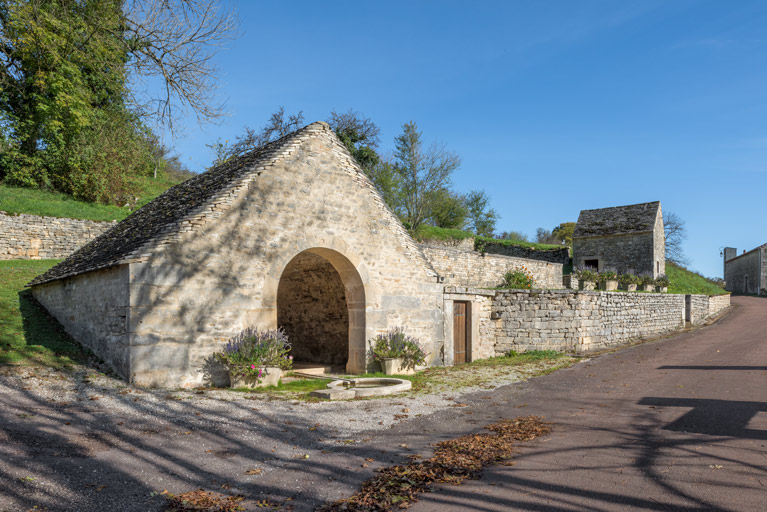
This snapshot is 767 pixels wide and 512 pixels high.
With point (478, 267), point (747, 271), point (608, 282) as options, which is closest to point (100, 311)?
point (478, 267)

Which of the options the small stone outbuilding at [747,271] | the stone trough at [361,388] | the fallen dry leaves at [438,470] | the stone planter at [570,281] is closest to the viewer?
the fallen dry leaves at [438,470]

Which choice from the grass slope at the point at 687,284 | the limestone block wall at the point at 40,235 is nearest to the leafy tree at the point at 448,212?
the grass slope at the point at 687,284

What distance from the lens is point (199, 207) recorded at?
9180mm

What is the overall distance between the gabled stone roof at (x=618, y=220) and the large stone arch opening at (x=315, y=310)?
24000 mm

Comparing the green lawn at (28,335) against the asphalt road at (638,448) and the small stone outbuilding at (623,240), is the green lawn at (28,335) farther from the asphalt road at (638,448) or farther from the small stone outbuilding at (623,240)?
the small stone outbuilding at (623,240)

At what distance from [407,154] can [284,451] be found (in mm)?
29131

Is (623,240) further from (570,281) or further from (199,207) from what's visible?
(199,207)

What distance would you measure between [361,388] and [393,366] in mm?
2211

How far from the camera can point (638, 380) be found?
10.1 metres

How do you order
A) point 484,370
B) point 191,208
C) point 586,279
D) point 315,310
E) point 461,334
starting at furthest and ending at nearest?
point 586,279 < point 315,310 < point 461,334 < point 484,370 < point 191,208

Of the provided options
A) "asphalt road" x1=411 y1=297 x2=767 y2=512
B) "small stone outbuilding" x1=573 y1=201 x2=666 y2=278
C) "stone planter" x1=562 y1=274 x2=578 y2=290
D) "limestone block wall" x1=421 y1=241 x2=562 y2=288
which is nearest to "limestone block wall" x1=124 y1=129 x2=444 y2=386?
"asphalt road" x1=411 y1=297 x2=767 y2=512

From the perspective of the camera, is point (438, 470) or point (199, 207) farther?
point (199, 207)

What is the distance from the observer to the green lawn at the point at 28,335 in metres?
9.30

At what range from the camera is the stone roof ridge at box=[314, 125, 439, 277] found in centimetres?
1130
